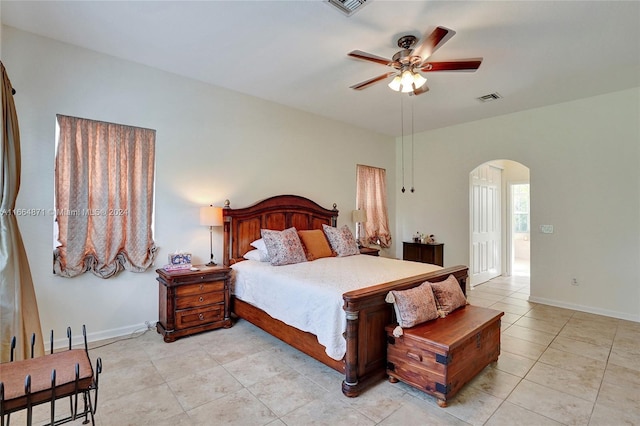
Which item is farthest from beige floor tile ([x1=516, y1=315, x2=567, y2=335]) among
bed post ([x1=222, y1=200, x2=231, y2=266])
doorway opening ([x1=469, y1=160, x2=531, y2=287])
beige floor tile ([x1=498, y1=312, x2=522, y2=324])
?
bed post ([x1=222, y1=200, x2=231, y2=266])

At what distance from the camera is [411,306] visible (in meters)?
2.45

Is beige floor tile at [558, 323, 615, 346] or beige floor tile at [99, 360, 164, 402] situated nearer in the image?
beige floor tile at [99, 360, 164, 402]

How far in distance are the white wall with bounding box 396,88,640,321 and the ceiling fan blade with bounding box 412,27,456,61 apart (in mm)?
3318

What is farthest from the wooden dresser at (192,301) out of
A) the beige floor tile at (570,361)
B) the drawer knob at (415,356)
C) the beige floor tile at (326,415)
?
the beige floor tile at (570,361)

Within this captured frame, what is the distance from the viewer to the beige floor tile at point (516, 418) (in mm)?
2016

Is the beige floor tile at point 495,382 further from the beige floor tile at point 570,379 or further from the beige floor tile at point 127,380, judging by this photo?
the beige floor tile at point 127,380

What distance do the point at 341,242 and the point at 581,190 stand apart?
3513mm

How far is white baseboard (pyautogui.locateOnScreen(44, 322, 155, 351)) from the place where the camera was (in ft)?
9.86

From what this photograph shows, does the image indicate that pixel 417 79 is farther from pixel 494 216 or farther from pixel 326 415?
pixel 494 216

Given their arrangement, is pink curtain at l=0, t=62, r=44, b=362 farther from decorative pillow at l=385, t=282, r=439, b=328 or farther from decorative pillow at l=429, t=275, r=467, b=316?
decorative pillow at l=429, t=275, r=467, b=316

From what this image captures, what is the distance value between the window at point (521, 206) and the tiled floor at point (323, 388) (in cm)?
437

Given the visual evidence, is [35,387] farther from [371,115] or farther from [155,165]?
[371,115]

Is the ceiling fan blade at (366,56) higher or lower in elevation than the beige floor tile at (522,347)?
higher

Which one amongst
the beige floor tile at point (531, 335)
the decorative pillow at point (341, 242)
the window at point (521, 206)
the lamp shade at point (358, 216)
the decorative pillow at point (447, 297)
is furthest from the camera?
the window at point (521, 206)
